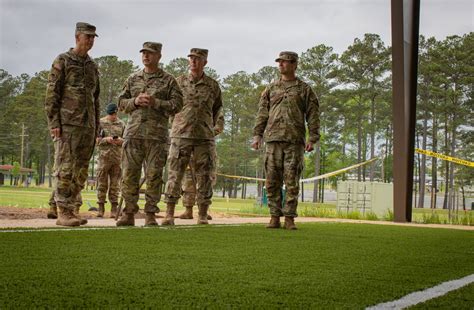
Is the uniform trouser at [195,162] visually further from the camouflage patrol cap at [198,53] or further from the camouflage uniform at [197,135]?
the camouflage patrol cap at [198,53]

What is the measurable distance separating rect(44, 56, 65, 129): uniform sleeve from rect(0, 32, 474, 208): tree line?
9.74 m

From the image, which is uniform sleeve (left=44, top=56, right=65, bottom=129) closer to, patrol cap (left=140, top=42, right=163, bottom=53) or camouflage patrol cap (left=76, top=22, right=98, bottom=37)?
camouflage patrol cap (left=76, top=22, right=98, bottom=37)

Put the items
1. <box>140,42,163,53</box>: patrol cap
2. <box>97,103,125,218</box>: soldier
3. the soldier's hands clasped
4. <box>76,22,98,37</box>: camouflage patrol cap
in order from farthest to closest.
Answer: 1. <box>97,103,125,218</box>: soldier
2. <box>140,42,163,53</box>: patrol cap
3. the soldier's hands clasped
4. <box>76,22,98,37</box>: camouflage patrol cap

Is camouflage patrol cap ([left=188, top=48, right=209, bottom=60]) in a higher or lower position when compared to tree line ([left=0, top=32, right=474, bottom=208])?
lower

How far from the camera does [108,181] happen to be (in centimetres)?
932

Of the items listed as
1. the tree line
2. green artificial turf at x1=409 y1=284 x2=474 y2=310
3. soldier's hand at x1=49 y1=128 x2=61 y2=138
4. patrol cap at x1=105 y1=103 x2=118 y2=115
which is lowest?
green artificial turf at x1=409 y1=284 x2=474 y2=310

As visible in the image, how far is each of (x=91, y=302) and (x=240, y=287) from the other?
0.71 m

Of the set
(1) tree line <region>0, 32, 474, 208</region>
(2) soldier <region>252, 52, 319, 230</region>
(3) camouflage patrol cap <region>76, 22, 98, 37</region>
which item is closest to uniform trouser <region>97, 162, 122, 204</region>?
(2) soldier <region>252, 52, 319, 230</region>

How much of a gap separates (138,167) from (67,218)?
2.65ft

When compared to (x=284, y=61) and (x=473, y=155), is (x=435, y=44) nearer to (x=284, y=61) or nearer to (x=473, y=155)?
(x=473, y=155)

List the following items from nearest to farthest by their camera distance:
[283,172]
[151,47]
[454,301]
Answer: [454,301], [151,47], [283,172]

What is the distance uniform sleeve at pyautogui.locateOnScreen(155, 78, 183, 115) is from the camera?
6.52 meters

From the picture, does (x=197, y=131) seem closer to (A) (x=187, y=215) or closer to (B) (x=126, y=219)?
(B) (x=126, y=219)

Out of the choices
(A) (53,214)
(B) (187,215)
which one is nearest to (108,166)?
(B) (187,215)
